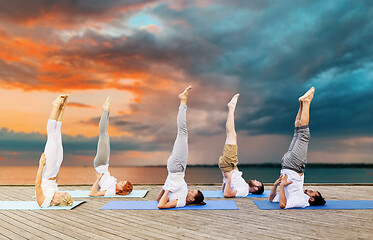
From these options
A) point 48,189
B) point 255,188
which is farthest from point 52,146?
point 255,188

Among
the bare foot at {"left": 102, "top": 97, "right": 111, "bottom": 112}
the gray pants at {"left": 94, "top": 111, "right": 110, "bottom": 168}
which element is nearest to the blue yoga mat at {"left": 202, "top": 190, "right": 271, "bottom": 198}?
the gray pants at {"left": 94, "top": 111, "right": 110, "bottom": 168}

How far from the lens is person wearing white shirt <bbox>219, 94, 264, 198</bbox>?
6750 mm

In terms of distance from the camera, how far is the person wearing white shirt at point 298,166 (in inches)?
215

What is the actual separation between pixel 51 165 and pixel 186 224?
283 cm

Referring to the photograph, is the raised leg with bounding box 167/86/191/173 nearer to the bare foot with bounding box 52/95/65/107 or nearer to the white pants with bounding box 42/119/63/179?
the white pants with bounding box 42/119/63/179

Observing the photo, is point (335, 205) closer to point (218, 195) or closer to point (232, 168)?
point (232, 168)

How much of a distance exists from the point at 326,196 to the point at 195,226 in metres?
4.25

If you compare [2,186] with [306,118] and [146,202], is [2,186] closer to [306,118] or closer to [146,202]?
[146,202]

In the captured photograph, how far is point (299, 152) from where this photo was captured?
554cm

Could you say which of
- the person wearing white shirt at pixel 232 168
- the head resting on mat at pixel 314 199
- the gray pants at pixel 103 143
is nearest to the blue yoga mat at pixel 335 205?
the head resting on mat at pixel 314 199

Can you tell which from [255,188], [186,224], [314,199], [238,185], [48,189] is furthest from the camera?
[255,188]

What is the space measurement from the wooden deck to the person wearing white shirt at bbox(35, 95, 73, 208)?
319 millimetres

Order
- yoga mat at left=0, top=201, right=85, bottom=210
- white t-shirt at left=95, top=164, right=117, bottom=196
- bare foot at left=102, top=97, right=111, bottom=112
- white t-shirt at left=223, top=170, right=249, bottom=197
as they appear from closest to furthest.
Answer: yoga mat at left=0, top=201, right=85, bottom=210 < white t-shirt at left=223, top=170, right=249, bottom=197 < white t-shirt at left=95, top=164, right=117, bottom=196 < bare foot at left=102, top=97, right=111, bottom=112

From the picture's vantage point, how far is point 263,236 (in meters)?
3.71
